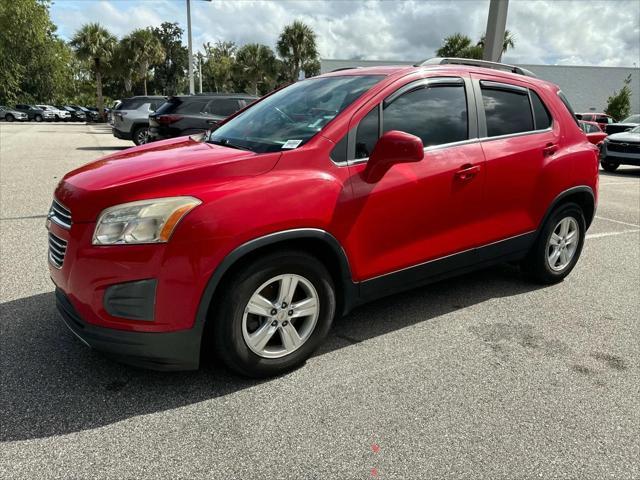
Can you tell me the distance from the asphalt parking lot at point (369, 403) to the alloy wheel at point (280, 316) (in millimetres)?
214

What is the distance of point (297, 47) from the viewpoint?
143ft

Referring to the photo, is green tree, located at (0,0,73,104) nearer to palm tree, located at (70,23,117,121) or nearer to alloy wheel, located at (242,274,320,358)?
palm tree, located at (70,23,117,121)

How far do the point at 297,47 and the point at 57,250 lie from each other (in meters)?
44.1

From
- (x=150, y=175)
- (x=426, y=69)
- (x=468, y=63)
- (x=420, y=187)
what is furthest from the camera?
(x=468, y=63)

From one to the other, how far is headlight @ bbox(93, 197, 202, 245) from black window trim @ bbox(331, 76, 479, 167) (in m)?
0.95

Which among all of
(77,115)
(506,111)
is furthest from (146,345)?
(77,115)

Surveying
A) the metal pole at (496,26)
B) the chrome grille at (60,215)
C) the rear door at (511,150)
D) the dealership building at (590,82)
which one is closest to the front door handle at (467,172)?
the rear door at (511,150)

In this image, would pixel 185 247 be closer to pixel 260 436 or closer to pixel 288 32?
pixel 260 436

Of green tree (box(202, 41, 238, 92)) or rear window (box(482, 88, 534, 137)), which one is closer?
rear window (box(482, 88, 534, 137))

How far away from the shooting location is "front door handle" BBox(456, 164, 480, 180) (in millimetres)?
3419

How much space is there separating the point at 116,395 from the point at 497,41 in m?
8.79

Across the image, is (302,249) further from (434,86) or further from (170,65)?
(170,65)

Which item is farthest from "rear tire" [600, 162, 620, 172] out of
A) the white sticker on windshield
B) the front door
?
the white sticker on windshield

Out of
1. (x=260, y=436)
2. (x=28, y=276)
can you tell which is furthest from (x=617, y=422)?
A: (x=28, y=276)
